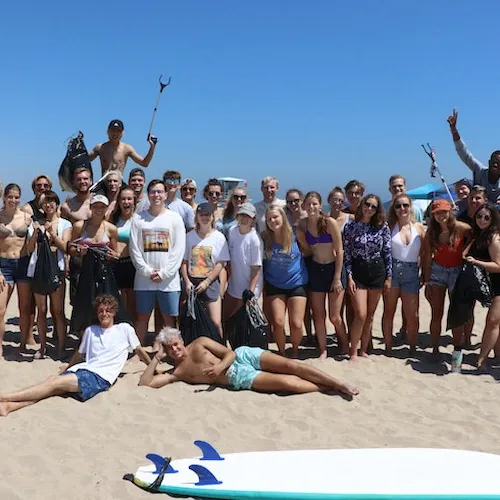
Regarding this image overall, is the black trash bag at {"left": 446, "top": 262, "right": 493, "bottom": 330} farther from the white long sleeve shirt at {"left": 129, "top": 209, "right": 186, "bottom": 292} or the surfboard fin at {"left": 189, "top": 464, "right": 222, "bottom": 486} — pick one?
the surfboard fin at {"left": 189, "top": 464, "right": 222, "bottom": 486}

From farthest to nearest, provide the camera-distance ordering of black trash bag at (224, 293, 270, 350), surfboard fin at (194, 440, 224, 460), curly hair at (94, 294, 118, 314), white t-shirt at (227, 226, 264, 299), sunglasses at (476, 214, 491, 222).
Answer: white t-shirt at (227, 226, 264, 299) < sunglasses at (476, 214, 491, 222) < black trash bag at (224, 293, 270, 350) < curly hair at (94, 294, 118, 314) < surfboard fin at (194, 440, 224, 460)

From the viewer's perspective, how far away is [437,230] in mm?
5816

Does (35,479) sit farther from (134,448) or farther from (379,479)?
(379,479)

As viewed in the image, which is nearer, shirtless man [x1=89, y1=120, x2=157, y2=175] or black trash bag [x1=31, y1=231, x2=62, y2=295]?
black trash bag [x1=31, y1=231, x2=62, y2=295]

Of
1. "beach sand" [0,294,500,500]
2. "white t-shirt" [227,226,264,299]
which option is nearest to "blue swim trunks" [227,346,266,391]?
"beach sand" [0,294,500,500]

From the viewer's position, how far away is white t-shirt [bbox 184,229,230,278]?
18.7 ft

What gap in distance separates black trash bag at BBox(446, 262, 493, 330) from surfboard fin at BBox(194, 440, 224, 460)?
3.17m

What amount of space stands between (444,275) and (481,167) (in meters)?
1.91

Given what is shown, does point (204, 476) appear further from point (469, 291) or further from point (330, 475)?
point (469, 291)

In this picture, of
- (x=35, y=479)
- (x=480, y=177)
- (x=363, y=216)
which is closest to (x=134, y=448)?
(x=35, y=479)

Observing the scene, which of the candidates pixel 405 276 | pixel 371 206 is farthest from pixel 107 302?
pixel 405 276

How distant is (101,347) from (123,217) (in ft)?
5.00

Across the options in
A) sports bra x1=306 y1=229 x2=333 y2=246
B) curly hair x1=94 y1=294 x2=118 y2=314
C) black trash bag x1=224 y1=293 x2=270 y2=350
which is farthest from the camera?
sports bra x1=306 y1=229 x2=333 y2=246

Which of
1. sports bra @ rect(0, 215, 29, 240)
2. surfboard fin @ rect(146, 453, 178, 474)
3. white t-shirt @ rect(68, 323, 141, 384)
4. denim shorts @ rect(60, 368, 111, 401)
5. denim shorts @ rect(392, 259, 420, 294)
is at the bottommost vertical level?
surfboard fin @ rect(146, 453, 178, 474)
